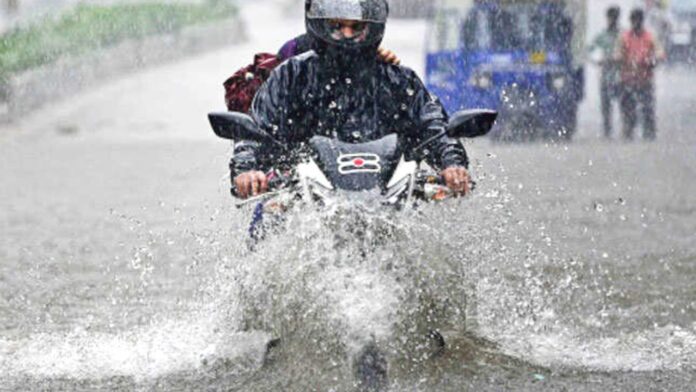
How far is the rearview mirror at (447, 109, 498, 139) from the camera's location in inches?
244

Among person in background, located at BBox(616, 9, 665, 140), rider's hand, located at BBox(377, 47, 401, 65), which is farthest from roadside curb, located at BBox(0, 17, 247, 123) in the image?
rider's hand, located at BBox(377, 47, 401, 65)

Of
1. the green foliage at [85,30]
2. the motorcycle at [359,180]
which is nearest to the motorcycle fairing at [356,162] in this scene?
the motorcycle at [359,180]

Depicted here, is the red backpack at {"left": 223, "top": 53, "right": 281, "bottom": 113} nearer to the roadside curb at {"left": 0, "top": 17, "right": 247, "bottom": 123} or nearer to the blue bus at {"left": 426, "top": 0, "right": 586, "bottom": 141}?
the blue bus at {"left": 426, "top": 0, "right": 586, "bottom": 141}

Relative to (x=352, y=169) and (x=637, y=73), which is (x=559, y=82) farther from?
(x=352, y=169)

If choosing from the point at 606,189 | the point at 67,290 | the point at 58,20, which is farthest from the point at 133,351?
the point at 58,20

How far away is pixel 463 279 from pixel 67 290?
140 inches

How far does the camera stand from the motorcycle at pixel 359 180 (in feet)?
19.8

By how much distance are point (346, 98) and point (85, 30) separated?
22.2 m

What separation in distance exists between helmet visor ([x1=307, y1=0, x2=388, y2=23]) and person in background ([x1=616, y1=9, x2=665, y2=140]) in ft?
46.3

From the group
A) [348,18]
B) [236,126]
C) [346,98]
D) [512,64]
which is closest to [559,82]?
[512,64]

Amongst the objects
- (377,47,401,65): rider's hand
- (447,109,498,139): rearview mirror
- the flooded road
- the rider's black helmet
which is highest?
the rider's black helmet

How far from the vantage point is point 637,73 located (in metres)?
20.5

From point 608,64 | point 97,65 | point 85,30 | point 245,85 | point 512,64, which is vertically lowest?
point 97,65

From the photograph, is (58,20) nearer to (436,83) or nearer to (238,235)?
(436,83)
